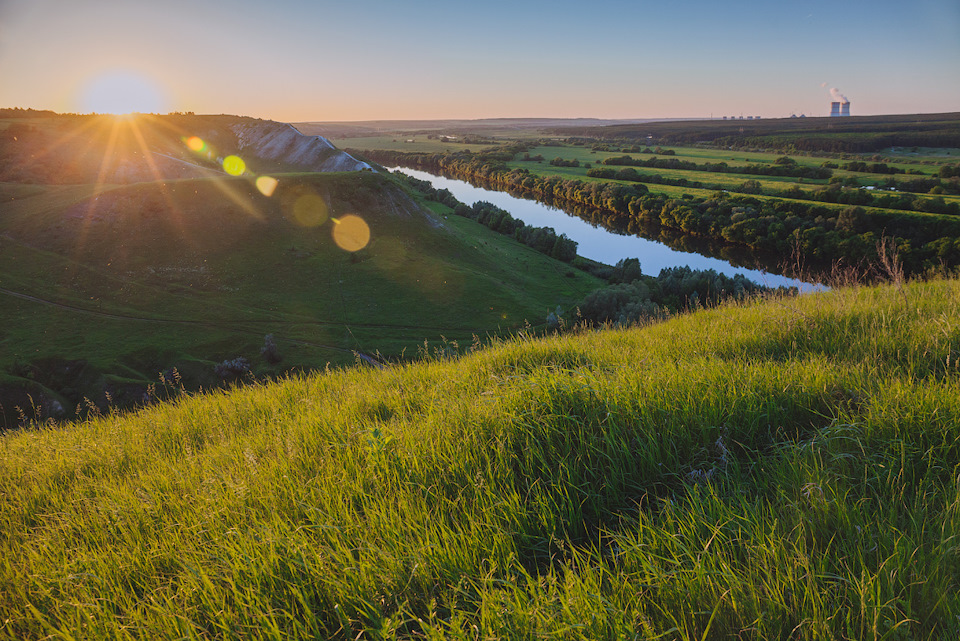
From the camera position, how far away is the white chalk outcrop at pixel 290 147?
108 meters

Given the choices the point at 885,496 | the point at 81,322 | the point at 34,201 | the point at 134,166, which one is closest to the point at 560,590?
the point at 885,496

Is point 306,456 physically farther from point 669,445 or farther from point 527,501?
point 669,445

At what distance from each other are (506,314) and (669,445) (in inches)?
1883

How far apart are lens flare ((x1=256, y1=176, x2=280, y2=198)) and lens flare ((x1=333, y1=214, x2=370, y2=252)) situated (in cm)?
1132

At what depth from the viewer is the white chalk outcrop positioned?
108 metres

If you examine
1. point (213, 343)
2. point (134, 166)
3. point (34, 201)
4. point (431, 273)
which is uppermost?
point (134, 166)

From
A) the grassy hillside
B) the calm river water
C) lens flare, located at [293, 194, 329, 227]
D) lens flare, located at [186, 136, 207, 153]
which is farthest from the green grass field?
lens flare, located at [186, 136, 207, 153]

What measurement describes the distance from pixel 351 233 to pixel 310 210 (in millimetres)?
7630

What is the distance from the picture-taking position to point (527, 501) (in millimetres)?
2625

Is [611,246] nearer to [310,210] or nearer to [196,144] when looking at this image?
[310,210]

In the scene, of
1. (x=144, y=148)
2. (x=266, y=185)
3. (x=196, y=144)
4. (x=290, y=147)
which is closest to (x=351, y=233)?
(x=266, y=185)

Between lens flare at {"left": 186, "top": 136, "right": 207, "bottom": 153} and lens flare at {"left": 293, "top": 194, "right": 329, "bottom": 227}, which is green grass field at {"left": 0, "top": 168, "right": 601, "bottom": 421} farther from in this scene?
lens flare at {"left": 186, "top": 136, "right": 207, "bottom": 153}

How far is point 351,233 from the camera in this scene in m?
65.0

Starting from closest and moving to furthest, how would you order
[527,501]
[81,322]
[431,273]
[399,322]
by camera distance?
[527,501], [81,322], [399,322], [431,273]
